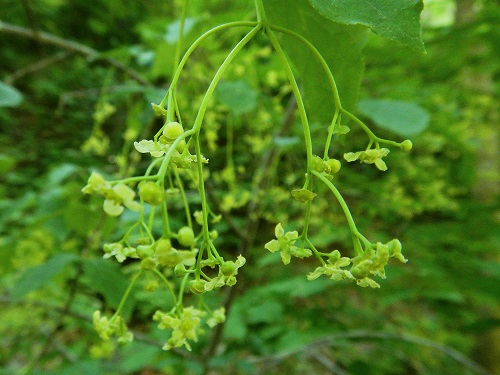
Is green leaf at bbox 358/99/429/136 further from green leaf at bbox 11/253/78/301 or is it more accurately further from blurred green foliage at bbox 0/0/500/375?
green leaf at bbox 11/253/78/301

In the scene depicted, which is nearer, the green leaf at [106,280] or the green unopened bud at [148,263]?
the green unopened bud at [148,263]

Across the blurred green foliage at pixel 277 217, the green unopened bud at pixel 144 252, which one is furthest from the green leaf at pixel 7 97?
the green unopened bud at pixel 144 252

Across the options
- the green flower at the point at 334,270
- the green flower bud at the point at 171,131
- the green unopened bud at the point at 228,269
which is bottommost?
the green unopened bud at the point at 228,269

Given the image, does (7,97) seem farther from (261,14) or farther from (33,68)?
(261,14)

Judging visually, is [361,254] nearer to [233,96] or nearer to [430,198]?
[233,96]

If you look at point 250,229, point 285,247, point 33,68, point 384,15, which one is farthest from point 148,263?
point 33,68

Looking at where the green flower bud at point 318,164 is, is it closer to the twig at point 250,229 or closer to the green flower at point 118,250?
the green flower at point 118,250

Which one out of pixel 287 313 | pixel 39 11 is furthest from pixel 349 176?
pixel 39 11
